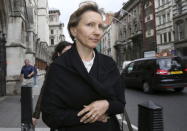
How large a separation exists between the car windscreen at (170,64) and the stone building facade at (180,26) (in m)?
24.0

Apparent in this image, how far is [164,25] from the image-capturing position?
42781mm

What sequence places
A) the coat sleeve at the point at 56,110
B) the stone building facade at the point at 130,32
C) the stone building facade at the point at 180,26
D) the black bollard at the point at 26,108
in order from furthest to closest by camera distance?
the stone building facade at the point at 130,32
the stone building facade at the point at 180,26
the black bollard at the point at 26,108
the coat sleeve at the point at 56,110

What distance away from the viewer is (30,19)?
770 inches

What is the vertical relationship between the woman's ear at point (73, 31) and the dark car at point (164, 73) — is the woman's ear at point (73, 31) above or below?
above

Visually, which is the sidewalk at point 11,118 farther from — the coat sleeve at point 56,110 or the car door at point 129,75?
the car door at point 129,75

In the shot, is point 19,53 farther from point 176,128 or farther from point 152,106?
point 152,106

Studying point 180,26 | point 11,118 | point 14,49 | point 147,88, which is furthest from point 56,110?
point 180,26

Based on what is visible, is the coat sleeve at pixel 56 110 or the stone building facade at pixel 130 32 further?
the stone building facade at pixel 130 32

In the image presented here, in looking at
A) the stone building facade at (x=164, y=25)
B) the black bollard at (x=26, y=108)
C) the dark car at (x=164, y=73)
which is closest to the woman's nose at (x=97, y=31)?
the black bollard at (x=26, y=108)

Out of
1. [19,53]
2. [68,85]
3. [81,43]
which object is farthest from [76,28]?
[19,53]

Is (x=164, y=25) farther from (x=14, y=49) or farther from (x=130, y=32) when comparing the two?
(x=14, y=49)

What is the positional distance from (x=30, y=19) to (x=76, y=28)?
18213 millimetres

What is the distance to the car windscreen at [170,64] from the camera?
13.0 meters

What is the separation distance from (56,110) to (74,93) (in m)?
0.15
